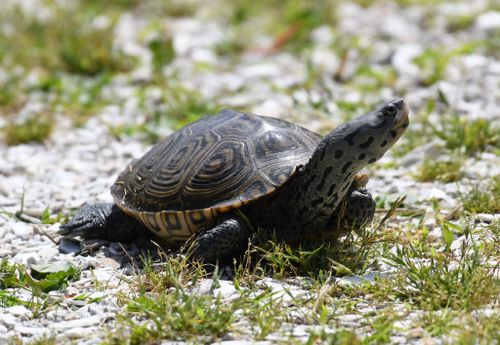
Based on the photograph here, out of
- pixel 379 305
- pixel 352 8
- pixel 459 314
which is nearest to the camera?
pixel 459 314

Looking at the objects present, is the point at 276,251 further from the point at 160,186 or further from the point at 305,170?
the point at 160,186

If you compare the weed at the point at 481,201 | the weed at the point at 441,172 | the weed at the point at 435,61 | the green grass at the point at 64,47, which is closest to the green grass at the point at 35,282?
the weed at the point at 481,201

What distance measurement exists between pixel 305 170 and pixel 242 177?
37 centimetres

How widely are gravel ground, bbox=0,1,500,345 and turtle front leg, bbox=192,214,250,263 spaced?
0.87 feet

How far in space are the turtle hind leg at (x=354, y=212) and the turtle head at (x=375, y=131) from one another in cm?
38

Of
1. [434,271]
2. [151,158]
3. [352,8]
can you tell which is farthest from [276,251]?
[352,8]

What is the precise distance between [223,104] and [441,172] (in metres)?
2.73

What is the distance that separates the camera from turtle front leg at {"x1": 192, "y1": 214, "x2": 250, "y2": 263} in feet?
13.5

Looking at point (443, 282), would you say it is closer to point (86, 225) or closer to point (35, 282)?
point (35, 282)

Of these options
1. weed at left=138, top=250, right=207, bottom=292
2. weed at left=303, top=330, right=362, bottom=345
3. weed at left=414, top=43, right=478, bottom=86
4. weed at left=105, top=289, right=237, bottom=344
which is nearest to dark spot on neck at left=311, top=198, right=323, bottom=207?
weed at left=138, top=250, right=207, bottom=292

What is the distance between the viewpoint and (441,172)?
5637 mm

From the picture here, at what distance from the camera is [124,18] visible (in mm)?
10859

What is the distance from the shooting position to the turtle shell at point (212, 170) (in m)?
4.25

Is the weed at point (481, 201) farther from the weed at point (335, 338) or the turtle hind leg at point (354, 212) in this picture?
the weed at point (335, 338)
